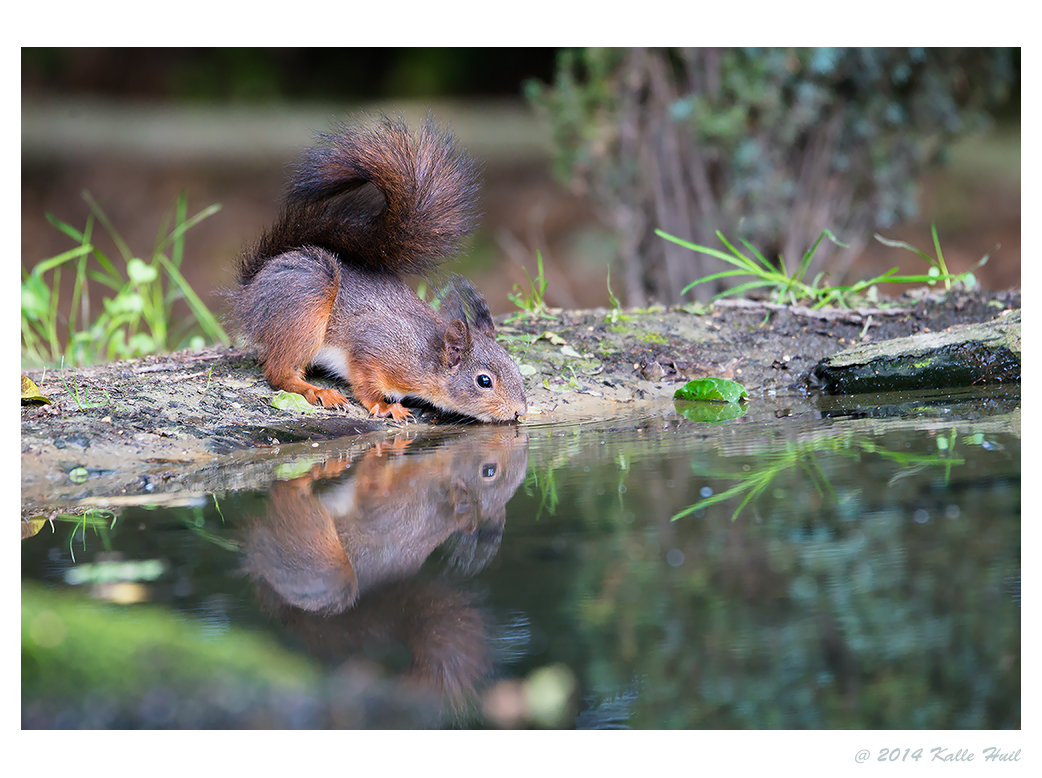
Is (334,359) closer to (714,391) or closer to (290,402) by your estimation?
(290,402)

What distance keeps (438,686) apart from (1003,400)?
99.5 inches

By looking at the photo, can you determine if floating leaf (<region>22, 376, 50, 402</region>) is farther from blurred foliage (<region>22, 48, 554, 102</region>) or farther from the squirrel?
blurred foliage (<region>22, 48, 554, 102</region>)

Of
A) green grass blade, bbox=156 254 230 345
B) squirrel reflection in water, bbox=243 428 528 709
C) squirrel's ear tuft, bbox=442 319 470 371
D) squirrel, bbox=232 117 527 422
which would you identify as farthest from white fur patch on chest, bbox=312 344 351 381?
green grass blade, bbox=156 254 230 345

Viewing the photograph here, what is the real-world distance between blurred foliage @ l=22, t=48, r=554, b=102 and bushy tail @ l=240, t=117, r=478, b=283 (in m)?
6.99

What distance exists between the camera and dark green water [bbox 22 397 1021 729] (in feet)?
4.19

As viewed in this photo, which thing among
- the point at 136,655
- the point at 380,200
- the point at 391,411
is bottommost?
the point at 136,655

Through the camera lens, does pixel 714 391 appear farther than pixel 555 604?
Yes

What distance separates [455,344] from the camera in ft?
11.9

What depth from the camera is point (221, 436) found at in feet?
9.59

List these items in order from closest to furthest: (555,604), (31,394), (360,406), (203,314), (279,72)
Result: (555,604)
(31,394)
(360,406)
(203,314)
(279,72)

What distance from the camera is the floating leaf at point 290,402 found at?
3.35m

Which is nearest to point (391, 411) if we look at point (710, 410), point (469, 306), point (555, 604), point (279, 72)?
point (469, 306)

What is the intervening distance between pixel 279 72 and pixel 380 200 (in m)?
7.96

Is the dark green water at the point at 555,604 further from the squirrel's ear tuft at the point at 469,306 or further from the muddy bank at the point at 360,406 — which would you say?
the squirrel's ear tuft at the point at 469,306
